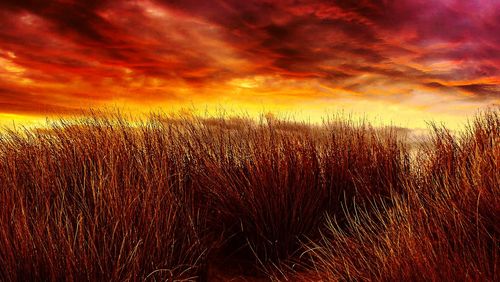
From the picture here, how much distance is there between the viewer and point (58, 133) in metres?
4.47

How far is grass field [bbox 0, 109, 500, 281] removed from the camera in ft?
7.57

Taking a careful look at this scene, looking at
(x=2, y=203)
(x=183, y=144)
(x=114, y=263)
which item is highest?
(x=183, y=144)

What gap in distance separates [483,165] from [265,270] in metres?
1.74

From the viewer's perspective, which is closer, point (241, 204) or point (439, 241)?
point (439, 241)

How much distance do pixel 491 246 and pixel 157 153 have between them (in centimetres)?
260

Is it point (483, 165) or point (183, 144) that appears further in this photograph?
point (183, 144)

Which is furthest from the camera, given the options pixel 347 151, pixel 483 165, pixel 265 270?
pixel 347 151

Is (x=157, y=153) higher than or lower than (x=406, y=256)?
higher

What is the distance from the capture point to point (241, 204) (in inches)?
143

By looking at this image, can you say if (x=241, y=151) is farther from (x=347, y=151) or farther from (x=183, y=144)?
(x=347, y=151)

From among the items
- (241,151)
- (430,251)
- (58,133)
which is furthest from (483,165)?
(58,133)

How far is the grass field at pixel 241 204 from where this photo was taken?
2.31 meters

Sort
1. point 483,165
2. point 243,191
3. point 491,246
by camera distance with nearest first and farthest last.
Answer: point 491,246 < point 483,165 < point 243,191

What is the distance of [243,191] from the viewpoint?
3.77 m
